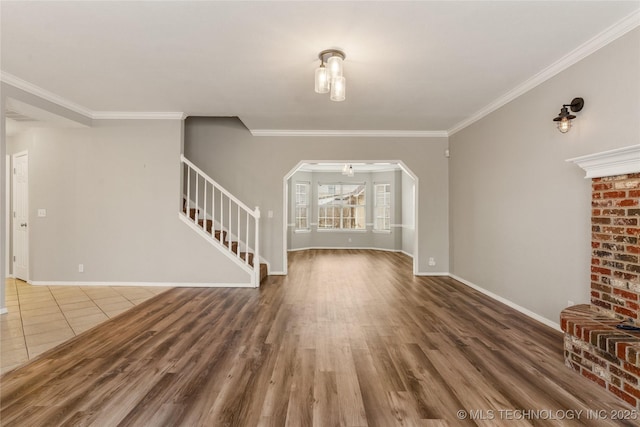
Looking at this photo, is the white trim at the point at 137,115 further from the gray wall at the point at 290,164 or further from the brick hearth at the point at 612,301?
the brick hearth at the point at 612,301

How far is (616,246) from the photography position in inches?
91.4

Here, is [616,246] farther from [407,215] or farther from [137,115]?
[407,215]

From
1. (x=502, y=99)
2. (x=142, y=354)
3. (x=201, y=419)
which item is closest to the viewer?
(x=201, y=419)

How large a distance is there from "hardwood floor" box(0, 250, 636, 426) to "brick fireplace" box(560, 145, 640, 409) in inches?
5.9

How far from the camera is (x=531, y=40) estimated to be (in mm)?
2664

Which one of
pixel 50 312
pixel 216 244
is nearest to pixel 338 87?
pixel 216 244

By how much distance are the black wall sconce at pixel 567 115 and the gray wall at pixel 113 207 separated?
4565mm

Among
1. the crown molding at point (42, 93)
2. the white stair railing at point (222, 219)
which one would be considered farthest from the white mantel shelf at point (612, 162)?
the crown molding at point (42, 93)

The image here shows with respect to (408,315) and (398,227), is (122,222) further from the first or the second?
(398,227)

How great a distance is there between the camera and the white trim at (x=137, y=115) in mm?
4734

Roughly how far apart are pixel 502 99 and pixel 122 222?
5670 mm

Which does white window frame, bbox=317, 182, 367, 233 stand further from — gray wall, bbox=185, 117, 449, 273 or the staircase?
the staircase

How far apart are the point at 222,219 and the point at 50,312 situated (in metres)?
2.41

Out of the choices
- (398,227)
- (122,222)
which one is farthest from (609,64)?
(398,227)
